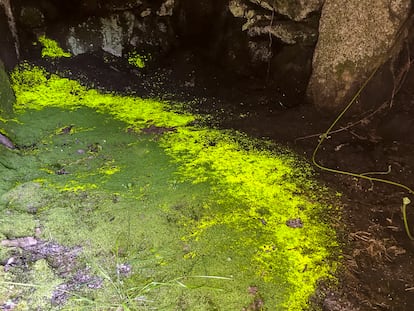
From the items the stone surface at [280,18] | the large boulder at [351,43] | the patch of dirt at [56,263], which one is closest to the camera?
the patch of dirt at [56,263]

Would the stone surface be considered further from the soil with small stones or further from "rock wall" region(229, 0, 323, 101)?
the soil with small stones

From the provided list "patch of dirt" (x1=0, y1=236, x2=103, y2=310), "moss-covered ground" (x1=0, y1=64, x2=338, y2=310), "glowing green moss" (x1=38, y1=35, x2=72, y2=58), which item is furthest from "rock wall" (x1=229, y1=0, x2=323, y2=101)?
"patch of dirt" (x1=0, y1=236, x2=103, y2=310)

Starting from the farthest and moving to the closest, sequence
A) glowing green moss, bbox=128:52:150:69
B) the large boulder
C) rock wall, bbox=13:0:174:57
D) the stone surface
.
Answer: glowing green moss, bbox=128:52:150:69 → rock wall, bbox=13:0:174:57 → the stone surface → the large boulder

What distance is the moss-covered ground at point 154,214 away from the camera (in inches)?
63.5

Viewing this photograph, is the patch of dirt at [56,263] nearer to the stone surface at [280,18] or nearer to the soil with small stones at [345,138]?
the soil with small stones at [345,138]

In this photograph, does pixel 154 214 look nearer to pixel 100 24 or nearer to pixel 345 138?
pixel 345 138

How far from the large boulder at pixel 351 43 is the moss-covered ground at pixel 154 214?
666mm

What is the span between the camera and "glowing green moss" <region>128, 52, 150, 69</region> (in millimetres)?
3402

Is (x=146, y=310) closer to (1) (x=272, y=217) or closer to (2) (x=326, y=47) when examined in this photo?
(1) (x=272, y=217)

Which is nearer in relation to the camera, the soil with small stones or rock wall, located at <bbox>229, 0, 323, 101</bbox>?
the soil with small stones

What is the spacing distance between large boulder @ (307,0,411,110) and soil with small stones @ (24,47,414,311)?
0.19 metres

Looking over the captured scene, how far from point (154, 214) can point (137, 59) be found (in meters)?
1.81

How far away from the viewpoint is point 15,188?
211cm

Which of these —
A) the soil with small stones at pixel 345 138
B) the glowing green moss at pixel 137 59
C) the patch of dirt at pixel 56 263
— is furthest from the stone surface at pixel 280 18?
the patch of dirt at pixel 56 263
